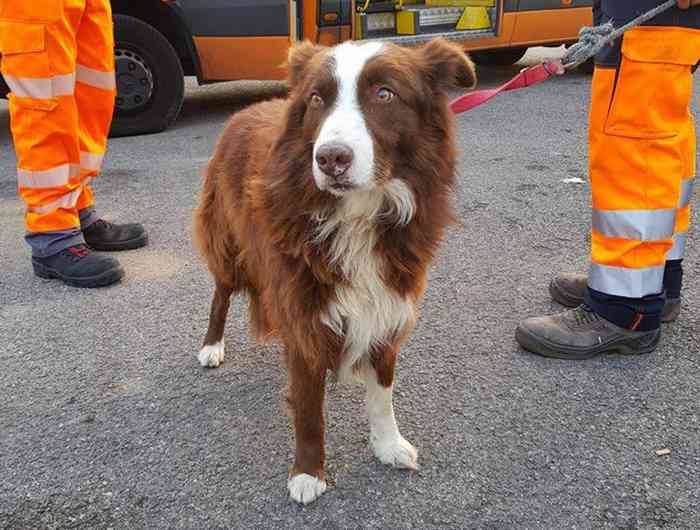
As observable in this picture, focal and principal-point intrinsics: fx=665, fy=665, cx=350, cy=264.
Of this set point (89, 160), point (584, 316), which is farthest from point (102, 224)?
point (584, 316)

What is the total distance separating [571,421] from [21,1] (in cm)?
298

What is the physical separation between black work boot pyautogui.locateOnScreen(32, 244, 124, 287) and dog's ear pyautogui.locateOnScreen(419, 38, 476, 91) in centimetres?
208

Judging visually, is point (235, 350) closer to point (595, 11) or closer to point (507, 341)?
point (507, 341)

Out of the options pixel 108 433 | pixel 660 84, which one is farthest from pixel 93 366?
pixel 660 84

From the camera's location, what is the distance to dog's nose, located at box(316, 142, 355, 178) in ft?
5.79

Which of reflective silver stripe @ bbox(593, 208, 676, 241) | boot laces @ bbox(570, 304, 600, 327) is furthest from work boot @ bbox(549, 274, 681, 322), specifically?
reflective silver stripe @ bbox(593, 208, 676, 241)

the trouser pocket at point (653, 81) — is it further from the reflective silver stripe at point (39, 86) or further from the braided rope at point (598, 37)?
the reflective silver stripe at point (39, 86)

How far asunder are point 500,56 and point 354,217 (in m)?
8.27

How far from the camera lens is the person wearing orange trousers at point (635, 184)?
243cm

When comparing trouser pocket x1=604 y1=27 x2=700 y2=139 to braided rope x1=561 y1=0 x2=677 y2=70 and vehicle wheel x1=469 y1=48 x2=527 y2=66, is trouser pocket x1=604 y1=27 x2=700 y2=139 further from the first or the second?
vehicle wheel x1=469 y1=48 x2=527 y2=66

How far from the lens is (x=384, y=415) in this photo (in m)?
2.23

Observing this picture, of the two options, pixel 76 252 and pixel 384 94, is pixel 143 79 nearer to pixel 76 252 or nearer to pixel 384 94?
pixel 76 252

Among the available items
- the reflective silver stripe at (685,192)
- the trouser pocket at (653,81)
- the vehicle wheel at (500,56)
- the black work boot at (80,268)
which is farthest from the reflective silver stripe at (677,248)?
the vehicle wheel at (500,56)

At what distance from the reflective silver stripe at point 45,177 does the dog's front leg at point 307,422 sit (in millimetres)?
1967
